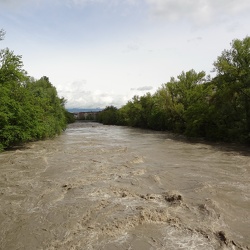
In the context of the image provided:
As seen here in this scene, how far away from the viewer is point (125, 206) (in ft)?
35.4

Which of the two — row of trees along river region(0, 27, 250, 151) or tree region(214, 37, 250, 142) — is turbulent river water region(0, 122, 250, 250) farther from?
tree region(214, 37, 250, 142)

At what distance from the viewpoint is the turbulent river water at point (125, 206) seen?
823 centimetres

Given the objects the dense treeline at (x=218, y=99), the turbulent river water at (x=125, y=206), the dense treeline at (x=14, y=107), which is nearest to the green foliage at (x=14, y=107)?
the dense treeline at (x=14, y=107)

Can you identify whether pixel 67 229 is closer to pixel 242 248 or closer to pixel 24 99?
pixel 242 248

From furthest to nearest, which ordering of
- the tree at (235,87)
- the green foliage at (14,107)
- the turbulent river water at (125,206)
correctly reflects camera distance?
the tree at (235,87) → the green foliage at (14,107) → the turbulent river water at (125,206)

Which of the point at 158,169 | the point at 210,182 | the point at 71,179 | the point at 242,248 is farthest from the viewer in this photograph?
the point at 158,169

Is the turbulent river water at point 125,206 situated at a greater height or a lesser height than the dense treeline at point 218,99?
lesser

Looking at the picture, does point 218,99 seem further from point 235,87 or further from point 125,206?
point 125,206

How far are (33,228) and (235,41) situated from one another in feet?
95.1

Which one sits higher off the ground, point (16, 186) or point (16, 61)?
point (16, 61)

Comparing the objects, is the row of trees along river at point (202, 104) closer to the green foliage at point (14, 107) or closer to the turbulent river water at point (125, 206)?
the green foliage at point (14, 107)

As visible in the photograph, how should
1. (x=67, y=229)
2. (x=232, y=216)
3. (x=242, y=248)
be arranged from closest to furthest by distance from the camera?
1. (x=242, y=248)
2. (x=67, y=229)
3. (x=232, y=216)

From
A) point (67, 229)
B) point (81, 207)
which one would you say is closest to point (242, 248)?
point (67, 229)

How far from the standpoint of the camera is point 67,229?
899 centimetres
